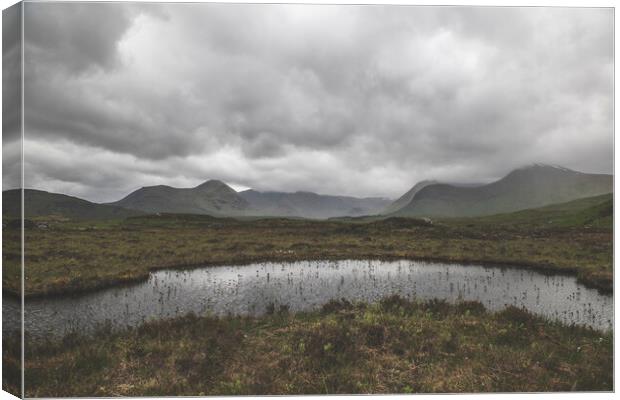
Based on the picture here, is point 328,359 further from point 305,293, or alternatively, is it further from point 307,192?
point 307,192

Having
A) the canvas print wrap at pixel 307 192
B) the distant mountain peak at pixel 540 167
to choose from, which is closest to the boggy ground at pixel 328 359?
the canvas print wrap at pixel 307 192

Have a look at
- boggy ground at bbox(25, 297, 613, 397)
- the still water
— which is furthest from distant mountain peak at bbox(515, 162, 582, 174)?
boggy ground at bbox(25, 297, 613, 397)

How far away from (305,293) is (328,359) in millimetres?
5293

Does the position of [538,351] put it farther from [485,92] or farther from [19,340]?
[19,340]

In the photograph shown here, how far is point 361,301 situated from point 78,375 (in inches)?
345

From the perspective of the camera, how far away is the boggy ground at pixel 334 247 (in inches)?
408

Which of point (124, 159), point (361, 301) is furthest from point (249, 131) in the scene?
point (361, 301)

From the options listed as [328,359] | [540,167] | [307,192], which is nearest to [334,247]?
[307,192]

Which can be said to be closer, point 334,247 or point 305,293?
point 305,293

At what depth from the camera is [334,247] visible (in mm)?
18875

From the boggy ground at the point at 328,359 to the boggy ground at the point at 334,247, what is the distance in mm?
3018

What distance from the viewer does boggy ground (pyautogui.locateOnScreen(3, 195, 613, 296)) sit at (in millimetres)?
10352

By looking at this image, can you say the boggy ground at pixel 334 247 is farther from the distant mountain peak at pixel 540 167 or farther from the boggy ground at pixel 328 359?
the boggy ground at pixel 328 359

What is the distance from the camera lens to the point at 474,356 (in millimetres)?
7422
